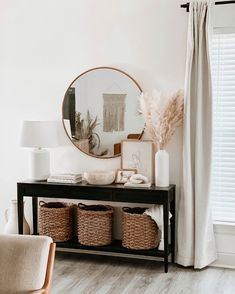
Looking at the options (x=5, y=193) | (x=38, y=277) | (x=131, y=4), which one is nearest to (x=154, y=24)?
(x=131, y=4)

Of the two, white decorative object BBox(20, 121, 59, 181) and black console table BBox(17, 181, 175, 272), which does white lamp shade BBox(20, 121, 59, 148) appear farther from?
black console table BBox(17, 181, 175, 272)

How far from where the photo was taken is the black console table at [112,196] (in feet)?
14.1

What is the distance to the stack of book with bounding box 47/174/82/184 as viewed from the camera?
15.1 ft

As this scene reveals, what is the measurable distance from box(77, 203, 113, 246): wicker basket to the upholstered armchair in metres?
1.98

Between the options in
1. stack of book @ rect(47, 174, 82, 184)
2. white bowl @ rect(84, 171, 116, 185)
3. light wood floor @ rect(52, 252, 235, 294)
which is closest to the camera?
light wood floor @ rect(52, 252, 235, 294)

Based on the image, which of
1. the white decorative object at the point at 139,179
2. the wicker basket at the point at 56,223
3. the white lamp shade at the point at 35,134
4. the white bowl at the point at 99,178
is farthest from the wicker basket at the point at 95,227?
the white lamp shade at the point at 35,134

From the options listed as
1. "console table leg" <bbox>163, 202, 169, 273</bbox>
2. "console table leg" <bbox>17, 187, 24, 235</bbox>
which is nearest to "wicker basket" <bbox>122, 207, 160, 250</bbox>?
"console table leg" <bbox>163, 202, 169, 273</bbox>

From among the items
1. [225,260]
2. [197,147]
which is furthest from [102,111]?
[225,260]

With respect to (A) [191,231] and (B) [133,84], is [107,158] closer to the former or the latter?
(B) [133,84]

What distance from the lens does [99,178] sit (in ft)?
14.8

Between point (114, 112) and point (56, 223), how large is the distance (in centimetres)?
117

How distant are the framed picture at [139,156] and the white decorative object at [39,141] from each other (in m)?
0.68

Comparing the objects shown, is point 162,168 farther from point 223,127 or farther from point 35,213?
point 35,213

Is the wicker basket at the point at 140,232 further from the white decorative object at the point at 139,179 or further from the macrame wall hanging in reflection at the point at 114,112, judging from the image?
the macrame wall hanging in reflection at the point at 114,112
